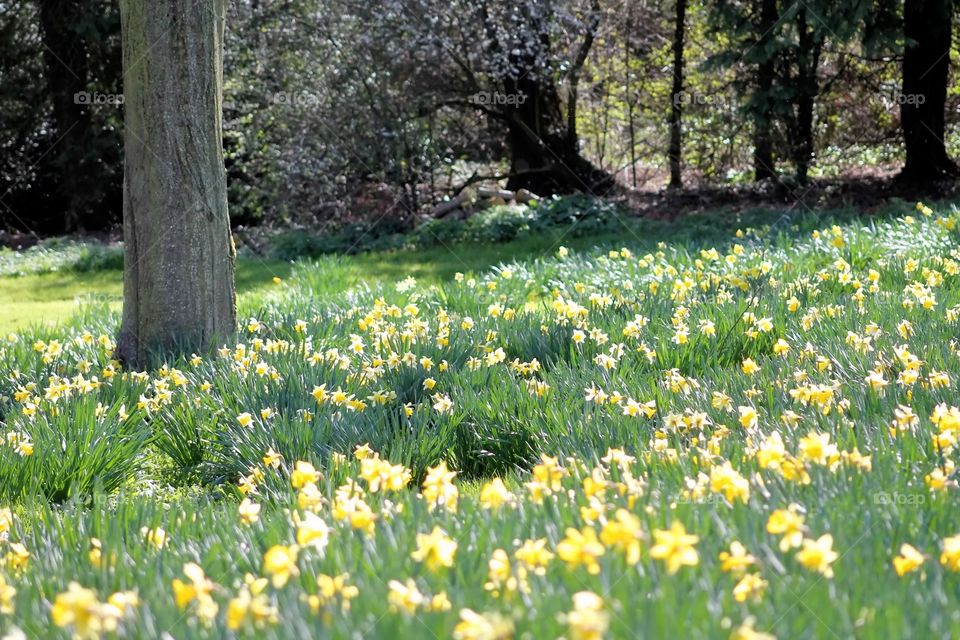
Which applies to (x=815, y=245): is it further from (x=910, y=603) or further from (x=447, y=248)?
(x=910, y=603)

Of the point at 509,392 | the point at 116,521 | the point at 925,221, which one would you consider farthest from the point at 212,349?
the point at 925,221

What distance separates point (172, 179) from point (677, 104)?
1001cm

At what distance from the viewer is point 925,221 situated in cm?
786

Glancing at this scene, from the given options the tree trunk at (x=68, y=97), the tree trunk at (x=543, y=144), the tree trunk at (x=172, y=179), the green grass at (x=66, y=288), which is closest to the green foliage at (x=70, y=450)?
the tree trunk at (x=172, y=179)

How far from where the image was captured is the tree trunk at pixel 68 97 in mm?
14711

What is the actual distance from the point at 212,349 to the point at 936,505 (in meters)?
3.91

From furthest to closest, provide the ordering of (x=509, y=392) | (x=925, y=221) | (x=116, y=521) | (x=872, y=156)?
(x=872, y=156), (x=925, y=221), (x=509, y=392), (x=116, y=521)
